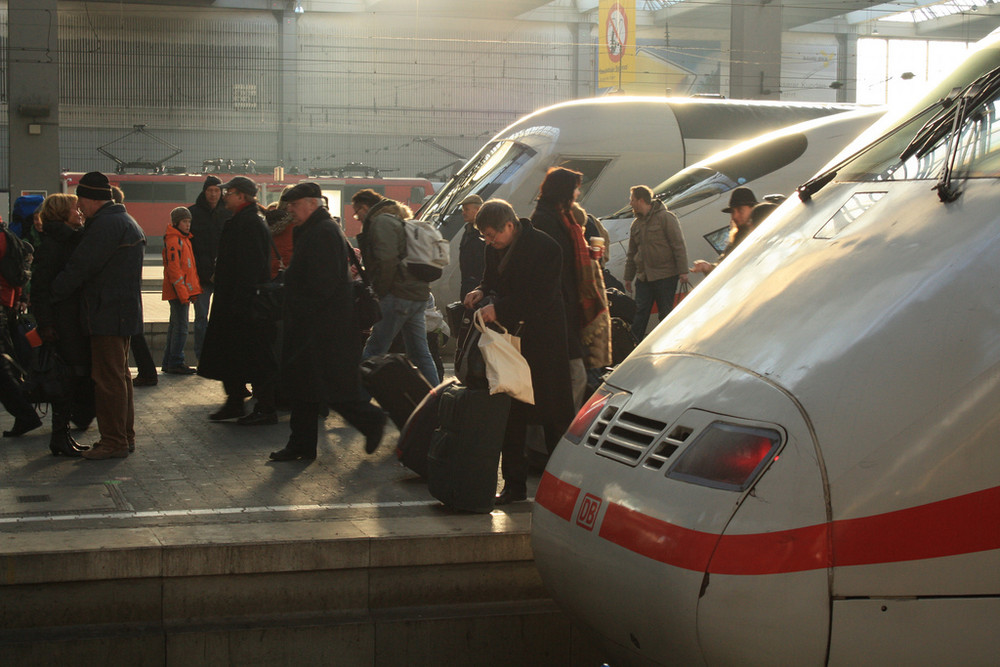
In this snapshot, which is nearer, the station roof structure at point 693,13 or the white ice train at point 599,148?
the white ice train at point 599,148

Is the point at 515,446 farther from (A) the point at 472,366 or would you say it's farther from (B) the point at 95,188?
(B) the point at 95,188

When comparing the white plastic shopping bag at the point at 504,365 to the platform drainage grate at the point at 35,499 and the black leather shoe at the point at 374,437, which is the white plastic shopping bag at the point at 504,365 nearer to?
the black leather shoe at the point at 374,437

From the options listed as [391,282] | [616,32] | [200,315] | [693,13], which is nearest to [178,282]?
[200,315]

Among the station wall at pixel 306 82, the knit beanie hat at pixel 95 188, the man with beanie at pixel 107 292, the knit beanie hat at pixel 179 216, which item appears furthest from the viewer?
the station wall at pixel 306 82

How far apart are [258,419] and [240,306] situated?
29.1 inches

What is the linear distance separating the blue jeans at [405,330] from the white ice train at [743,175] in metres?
4.08

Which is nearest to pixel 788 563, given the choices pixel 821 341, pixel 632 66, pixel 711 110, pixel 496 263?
pixel 821 341

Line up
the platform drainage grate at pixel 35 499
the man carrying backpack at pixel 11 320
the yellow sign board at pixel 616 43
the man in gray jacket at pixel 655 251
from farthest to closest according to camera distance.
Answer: the yellow sign board at pixel 616 43
the man in gray jacket at pixel 655 251
the man carrying backpack at pixel 11 320
the platform drainage grate at pixel 35 499

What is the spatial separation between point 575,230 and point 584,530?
251cm

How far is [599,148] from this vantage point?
12398 mm

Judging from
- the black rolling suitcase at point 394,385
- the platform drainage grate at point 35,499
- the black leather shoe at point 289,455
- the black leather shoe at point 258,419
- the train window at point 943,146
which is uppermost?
the train window at point 943,146

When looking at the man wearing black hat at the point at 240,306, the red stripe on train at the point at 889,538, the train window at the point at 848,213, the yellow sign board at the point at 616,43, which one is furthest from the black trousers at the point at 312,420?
the yellow sign board at the point at 616,43

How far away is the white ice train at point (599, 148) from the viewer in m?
12.3

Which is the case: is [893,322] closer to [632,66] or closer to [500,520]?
[500,520]
